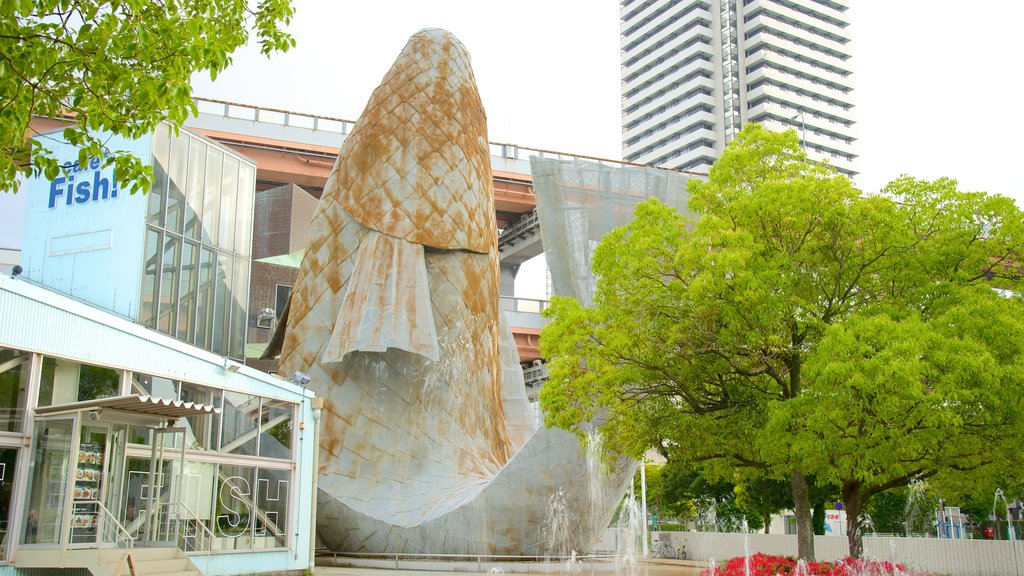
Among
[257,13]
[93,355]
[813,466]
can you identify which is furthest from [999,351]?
[93,355]

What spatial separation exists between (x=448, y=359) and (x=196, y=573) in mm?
10915

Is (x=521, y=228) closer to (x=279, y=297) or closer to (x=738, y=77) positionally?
(x=279, y=297)

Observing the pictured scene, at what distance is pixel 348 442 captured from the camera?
2102 cm

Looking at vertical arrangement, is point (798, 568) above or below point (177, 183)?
below

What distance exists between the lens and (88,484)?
11672 millimetres

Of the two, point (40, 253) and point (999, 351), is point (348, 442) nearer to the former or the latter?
point (40, 253)

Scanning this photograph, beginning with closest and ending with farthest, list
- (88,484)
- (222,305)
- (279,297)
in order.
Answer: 1. (88,484)
2. (222,305)
3. (279,297)

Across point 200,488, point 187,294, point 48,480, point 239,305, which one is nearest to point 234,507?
point 200,488

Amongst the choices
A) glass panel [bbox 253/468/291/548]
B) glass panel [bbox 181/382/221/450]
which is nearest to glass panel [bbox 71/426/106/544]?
glass panel [bbox 181/382/221/450]

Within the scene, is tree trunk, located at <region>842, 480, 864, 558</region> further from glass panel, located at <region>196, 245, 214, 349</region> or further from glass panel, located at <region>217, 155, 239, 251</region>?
glass panel, located at <region>217, 155, 239, 251</region>

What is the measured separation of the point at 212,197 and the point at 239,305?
3120 millimetres

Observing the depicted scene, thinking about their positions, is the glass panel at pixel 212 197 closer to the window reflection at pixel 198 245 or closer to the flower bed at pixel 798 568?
the window reflection at pixel 198 245

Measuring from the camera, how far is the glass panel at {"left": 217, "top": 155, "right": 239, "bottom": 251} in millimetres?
24969

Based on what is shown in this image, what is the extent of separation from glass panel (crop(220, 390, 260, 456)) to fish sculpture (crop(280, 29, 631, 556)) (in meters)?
4.68
